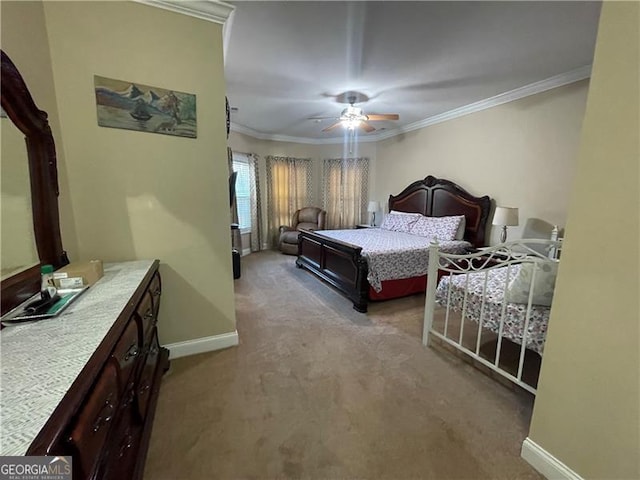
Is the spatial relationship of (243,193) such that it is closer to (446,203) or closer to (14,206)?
(446,203)

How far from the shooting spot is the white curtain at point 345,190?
20.6ft

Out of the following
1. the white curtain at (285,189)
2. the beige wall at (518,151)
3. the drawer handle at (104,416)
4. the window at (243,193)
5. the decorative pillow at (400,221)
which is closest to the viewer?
the drawer handle at (104,416)

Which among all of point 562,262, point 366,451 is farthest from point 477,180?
point 366,451

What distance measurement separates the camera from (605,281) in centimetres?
111

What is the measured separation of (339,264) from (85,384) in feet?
9.81

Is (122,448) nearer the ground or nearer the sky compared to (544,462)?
nearer the sky

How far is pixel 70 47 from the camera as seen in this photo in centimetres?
169

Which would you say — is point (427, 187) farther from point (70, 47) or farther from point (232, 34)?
point (70, 47)

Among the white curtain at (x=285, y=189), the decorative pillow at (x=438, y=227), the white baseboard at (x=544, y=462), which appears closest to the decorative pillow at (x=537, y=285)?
the white baseboard at (x=544, y=462)

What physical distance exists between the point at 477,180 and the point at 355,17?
2934 mm

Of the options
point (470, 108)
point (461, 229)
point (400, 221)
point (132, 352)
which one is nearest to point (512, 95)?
point (470, 108)

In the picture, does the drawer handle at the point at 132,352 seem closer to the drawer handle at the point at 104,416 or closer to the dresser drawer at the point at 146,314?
the dresser drawer at the point at 146,314

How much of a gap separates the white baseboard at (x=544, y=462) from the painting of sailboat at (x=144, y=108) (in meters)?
2.71

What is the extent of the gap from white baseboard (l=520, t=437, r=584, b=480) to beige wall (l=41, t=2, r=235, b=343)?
7.01ft
